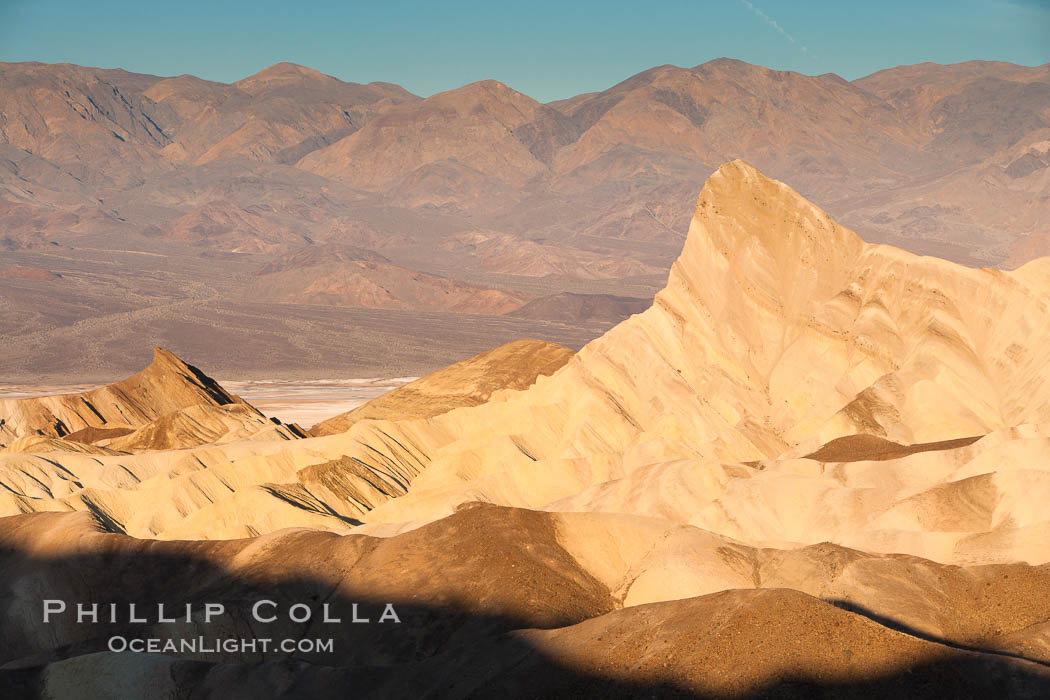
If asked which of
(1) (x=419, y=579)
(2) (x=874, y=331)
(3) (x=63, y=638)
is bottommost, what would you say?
(3) (x=63, y=638)

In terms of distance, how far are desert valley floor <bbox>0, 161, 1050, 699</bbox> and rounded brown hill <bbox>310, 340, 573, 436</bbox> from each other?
17.4ft

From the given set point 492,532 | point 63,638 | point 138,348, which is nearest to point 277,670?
point 492,532

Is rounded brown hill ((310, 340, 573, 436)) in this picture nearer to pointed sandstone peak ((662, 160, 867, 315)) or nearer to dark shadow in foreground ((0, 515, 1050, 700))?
pointed sandstone peak ((662, 160, 867, 315))

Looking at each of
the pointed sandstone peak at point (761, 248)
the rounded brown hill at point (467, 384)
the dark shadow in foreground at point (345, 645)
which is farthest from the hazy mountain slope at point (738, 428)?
the rounded brown hill at point (467, 384)

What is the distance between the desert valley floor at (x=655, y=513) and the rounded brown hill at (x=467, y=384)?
529 cm

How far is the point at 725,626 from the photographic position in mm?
24484

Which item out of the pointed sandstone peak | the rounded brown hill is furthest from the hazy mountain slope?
the rounded brown hill

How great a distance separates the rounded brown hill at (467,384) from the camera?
79.6m

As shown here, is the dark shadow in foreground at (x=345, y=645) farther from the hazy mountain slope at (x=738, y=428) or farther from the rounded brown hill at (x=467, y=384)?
the rounded brown hill at (x=467, y=384)

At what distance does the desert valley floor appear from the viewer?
2530 cm

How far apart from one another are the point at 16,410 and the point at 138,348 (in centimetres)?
6570

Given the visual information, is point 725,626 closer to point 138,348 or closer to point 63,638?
point 63,638

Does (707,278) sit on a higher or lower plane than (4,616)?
higher

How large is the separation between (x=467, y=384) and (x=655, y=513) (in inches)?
1582
